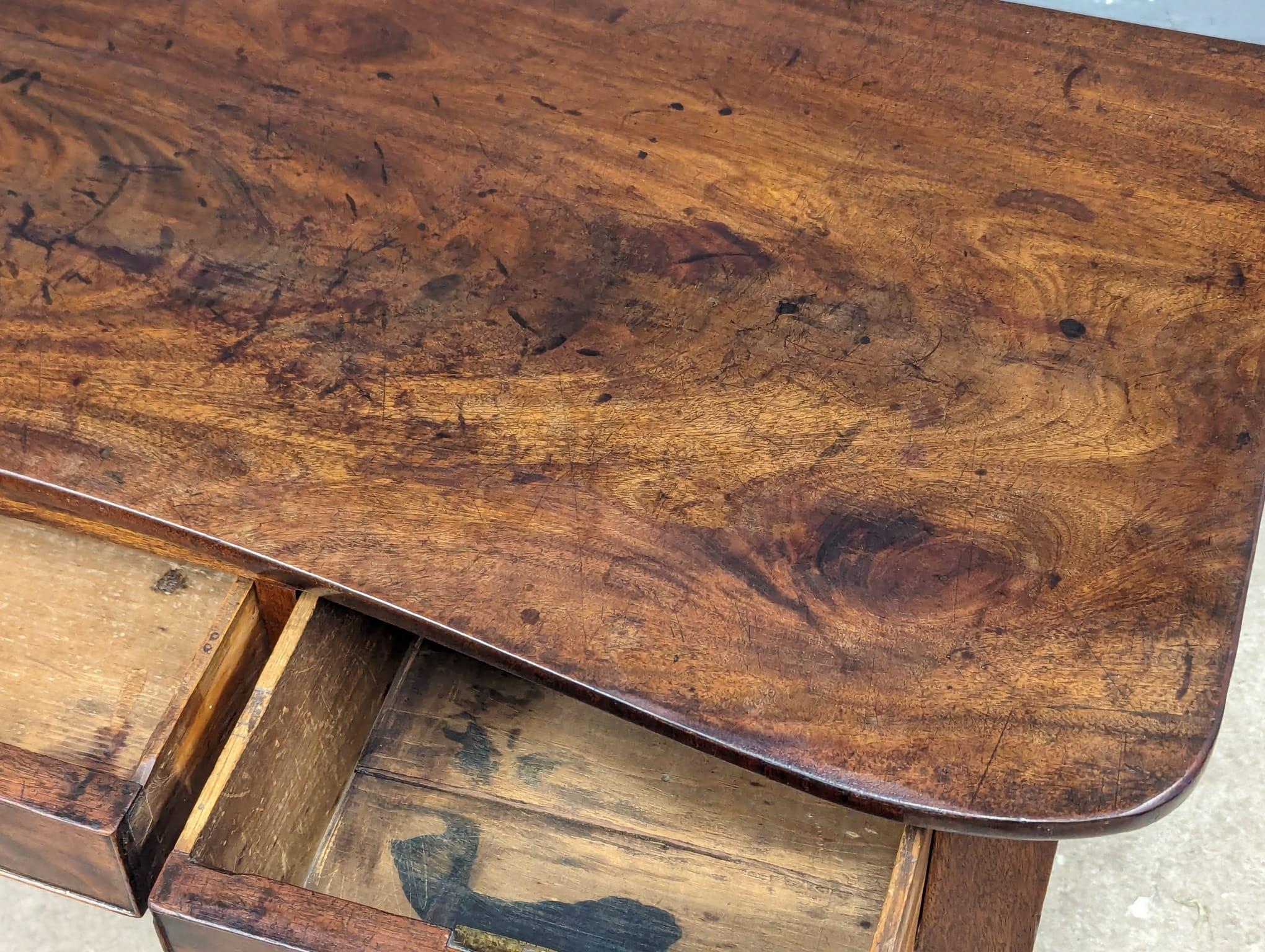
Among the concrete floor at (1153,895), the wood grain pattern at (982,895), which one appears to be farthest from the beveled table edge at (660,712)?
the concrete floor at (1153,895)

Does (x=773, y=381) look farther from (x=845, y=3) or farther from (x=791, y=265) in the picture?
(x=845, y=3)

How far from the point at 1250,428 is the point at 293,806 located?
62 cm

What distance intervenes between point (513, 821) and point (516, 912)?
0.06m

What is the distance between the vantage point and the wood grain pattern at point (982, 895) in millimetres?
824

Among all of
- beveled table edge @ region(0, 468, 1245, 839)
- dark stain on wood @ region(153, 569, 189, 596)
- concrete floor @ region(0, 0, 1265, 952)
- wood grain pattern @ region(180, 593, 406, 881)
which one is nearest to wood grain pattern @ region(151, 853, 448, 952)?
wood grain pattern @ region(180, 593, 406, 881)

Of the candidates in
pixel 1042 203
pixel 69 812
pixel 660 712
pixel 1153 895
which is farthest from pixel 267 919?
pixel 1153 895

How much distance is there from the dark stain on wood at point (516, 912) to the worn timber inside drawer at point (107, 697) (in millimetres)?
153

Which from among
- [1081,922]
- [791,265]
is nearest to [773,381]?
[791,265]

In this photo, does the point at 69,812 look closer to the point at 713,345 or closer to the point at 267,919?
the point at 267,919

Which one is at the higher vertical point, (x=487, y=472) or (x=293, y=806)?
(x=487, y=472)

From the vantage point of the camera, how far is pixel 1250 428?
0.74 meters

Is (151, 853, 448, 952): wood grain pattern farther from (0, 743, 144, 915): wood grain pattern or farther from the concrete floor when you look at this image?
the concrete floor

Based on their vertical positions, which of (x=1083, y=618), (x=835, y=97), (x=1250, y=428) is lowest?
(x=1083, y=618)

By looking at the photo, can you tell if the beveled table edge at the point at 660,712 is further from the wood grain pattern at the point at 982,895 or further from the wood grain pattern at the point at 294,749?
the wood grain pattern at the point at 982,895
